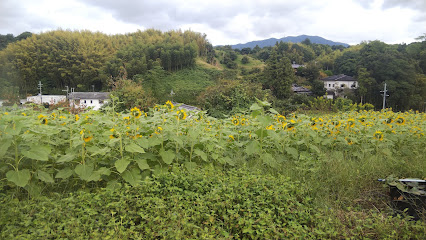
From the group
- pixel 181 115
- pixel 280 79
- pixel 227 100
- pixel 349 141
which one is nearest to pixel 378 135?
pixel 349 141

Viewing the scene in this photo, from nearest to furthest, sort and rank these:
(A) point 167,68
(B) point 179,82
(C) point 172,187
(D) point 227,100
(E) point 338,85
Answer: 1. (C) point 172,187
2. (D) point 227,100
3. (E) point 338,85
4. (B) point 179,82
5. (A) point 167,68

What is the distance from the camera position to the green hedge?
3.55 feet

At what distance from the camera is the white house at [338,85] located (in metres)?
20.0

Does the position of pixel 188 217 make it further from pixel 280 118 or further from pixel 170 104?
pixel 280 118

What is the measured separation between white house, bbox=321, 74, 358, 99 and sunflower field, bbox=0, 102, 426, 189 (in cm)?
1905

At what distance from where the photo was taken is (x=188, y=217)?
1151 millimetres

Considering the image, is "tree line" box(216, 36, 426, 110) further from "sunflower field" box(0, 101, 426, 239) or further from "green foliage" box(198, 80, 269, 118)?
"sunflower field" box(0, 101, 426, 239)

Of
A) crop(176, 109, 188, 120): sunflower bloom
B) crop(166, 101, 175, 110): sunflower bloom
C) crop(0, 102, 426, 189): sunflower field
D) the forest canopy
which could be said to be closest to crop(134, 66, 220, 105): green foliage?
the forest canopy

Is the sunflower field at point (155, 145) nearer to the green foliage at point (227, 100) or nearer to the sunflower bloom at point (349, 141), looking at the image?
the sunflower bloom at point (349, 141)

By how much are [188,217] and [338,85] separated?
22762mm

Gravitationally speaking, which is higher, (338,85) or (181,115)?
(338,85)

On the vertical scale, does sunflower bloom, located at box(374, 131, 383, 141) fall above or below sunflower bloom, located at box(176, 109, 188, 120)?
below

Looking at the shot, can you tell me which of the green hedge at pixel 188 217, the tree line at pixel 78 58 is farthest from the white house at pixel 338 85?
the green hedge at pixel 188 217

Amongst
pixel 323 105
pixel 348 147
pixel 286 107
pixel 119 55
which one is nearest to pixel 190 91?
pixel 119 55
